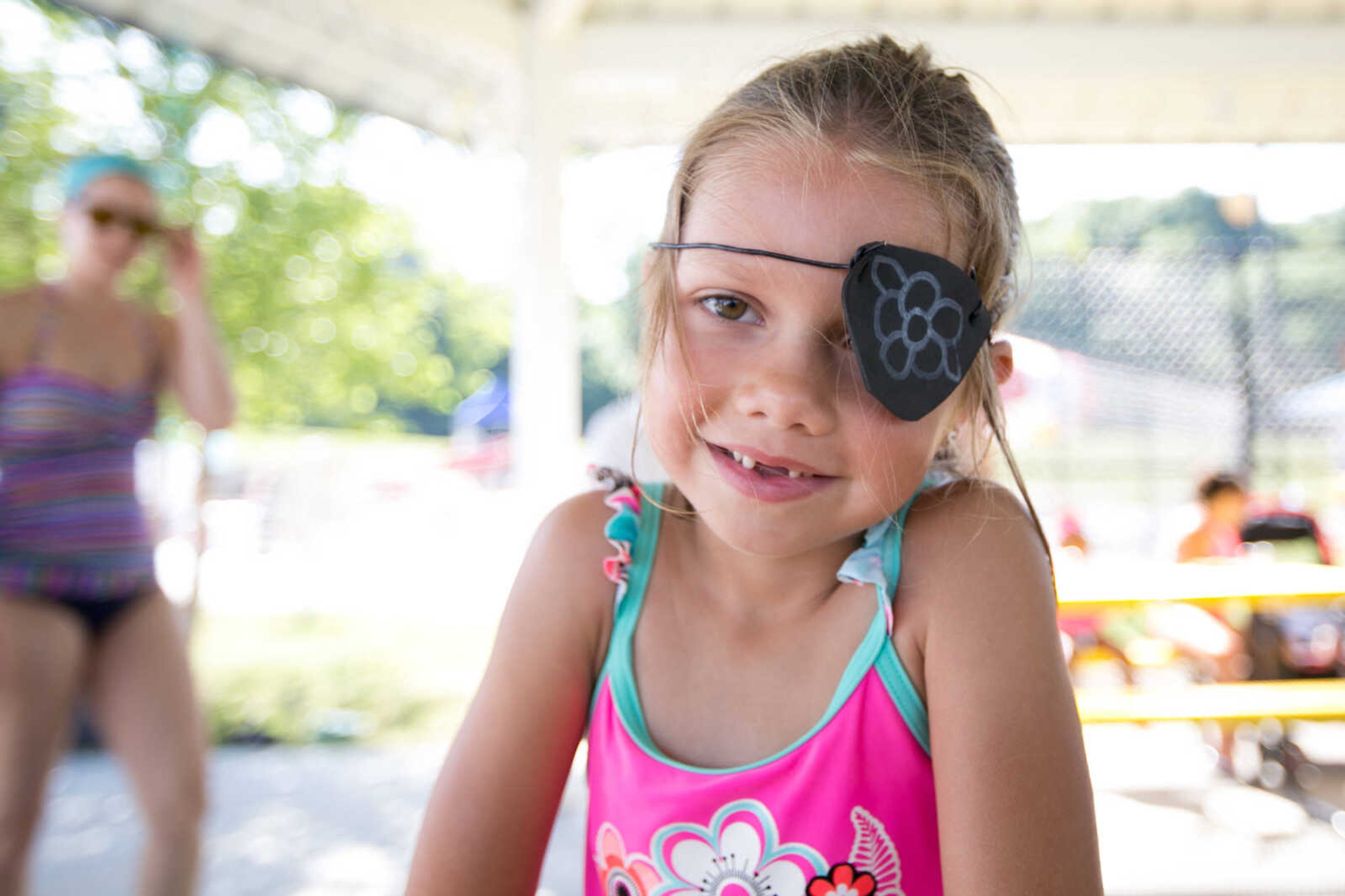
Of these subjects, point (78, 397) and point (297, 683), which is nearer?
point (78, 397)

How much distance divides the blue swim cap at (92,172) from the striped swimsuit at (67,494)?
0.29m

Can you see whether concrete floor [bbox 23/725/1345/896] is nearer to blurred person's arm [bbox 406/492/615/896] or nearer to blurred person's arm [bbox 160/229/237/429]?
blurred person's arm [bbox 160/229/237/429]

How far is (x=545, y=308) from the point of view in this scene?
4.24 metres

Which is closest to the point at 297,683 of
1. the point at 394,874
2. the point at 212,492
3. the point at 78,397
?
the point at 394,874

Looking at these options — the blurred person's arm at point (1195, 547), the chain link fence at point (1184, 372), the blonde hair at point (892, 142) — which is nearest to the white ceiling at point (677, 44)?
the chain link fence at point (1184, 372)

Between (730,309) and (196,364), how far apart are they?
78.7 inches

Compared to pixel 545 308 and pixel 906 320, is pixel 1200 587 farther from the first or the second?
pixel 906 320

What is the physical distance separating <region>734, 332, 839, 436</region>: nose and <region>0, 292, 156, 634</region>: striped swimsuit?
6.27 feet

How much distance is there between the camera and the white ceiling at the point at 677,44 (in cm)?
422

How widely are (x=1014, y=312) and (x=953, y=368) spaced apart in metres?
0.25

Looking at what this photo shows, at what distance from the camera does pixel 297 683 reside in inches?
251

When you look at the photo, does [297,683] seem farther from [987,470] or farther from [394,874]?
[987,470]

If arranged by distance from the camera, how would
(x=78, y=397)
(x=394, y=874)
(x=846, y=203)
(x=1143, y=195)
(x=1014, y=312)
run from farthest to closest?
(x=1143, y=195) < (x=394, y=874) < (x=78, y=397) < (x=1014, y=312) < (x=846, y=203)

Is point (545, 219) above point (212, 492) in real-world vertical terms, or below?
above
